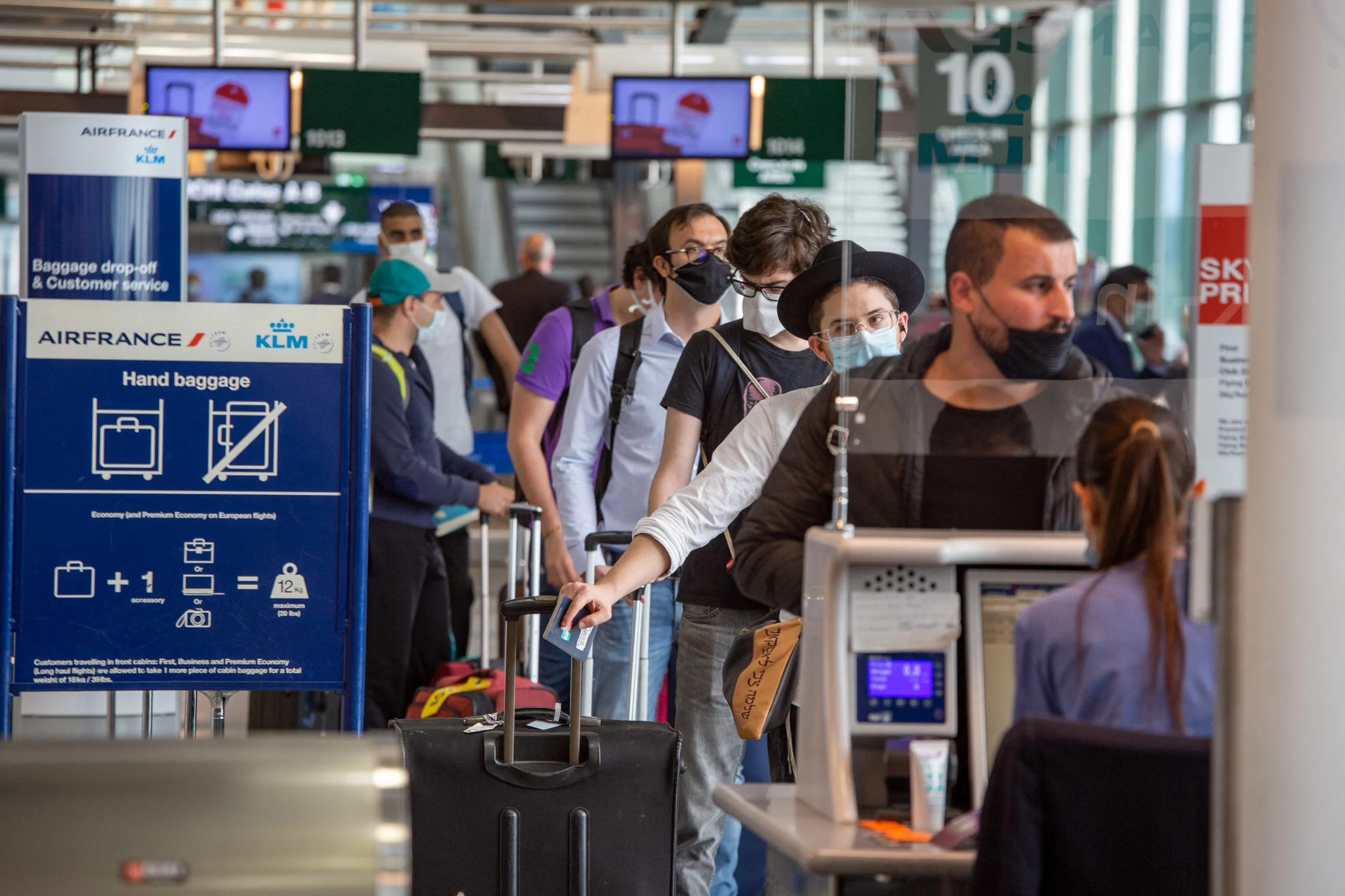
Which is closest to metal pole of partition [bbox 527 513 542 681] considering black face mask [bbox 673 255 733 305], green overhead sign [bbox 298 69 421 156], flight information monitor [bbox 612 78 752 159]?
black face mask [bbox 673 255 733 305]

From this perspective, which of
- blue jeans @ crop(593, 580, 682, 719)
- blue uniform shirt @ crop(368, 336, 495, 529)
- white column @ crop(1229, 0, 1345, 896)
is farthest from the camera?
blue uniform shirt @ crop(368, 336, 495, 529)

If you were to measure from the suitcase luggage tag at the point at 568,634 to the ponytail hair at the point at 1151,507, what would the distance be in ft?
3.34

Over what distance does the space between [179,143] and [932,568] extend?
9.45ft

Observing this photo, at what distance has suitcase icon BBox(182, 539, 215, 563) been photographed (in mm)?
3617

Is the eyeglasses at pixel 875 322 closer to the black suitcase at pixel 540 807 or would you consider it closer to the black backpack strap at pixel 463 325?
the black suitcase at pixel 540 807

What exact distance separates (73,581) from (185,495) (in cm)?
31

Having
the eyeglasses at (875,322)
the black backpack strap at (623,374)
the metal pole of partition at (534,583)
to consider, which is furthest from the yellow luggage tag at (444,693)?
the eyeglasses at (875,322)

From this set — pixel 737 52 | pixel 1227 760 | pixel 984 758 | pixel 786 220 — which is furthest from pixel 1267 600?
pixel 737 52

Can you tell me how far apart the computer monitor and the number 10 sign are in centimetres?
64

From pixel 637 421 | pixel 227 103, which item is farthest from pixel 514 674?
pixel 227 103

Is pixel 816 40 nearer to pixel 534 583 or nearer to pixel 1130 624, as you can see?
pixel 534 583

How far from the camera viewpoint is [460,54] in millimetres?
10875

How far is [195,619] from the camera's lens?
363 centimetres

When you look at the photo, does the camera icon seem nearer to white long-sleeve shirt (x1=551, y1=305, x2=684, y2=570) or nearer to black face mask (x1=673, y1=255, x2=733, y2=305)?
white long-sleeve shirt (x1=551, y1=305, x2=684, y2=570)
